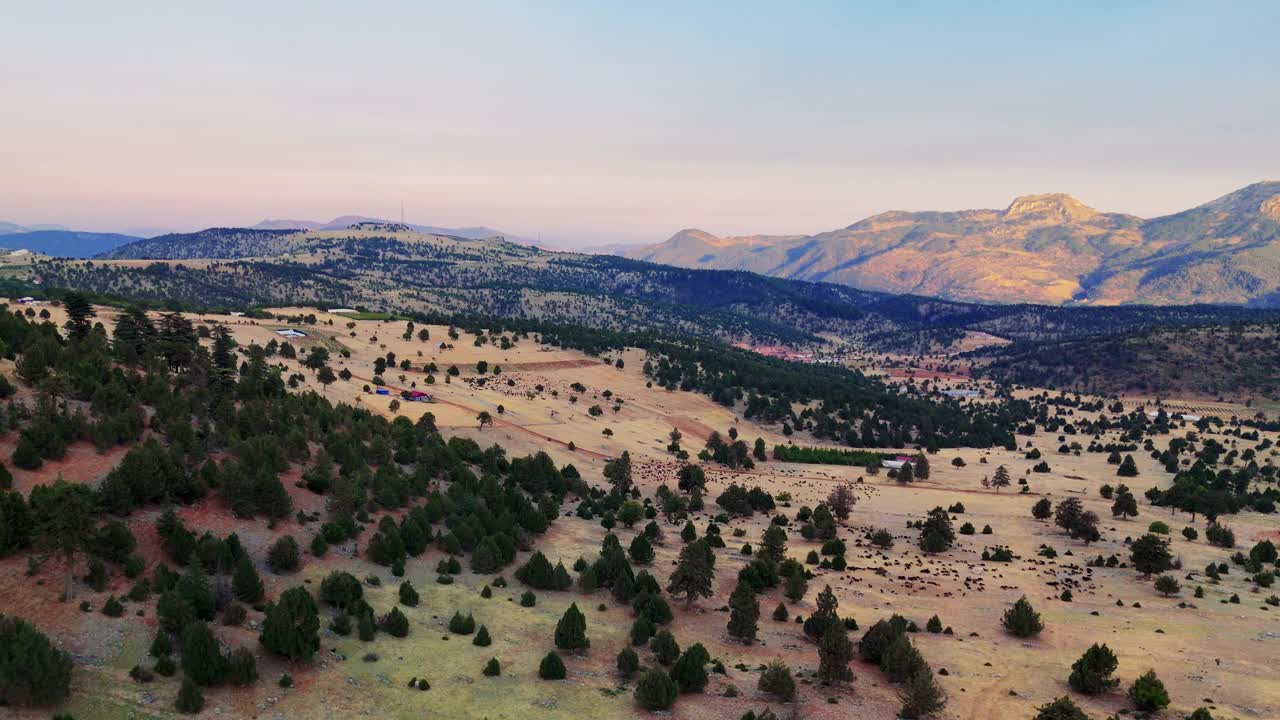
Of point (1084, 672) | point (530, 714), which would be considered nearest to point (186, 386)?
point (530, 714)

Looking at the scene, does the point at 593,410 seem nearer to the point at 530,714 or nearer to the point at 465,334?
the point at 465,334

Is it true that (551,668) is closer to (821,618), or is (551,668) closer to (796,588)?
(821,618)

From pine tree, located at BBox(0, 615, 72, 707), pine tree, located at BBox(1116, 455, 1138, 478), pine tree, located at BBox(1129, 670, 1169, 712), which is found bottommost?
pine tree, located at BBox(1116, 455, 1138, 478)

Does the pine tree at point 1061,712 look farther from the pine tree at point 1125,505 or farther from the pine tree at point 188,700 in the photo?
the pine tree at point 1125,505

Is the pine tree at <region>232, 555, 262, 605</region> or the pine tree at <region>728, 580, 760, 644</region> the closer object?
the pine tree at <region>232, 555, 262, 605</region>

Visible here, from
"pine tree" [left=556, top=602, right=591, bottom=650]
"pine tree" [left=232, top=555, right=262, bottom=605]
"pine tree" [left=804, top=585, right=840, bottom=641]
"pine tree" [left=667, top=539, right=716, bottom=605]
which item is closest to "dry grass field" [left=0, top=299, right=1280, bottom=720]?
"pine tree" [left=556, top=602, right=591, bottom=650]

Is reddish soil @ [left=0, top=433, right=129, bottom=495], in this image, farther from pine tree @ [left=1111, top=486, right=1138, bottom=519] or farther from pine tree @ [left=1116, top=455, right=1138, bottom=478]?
pine tree @ [left=1116, top=455, right=1138, bottom=478]

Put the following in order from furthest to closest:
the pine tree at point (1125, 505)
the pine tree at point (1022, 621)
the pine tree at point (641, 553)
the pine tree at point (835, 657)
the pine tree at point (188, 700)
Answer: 1. the pine tree at point (1125, 505)
2. the pine tree at point (641, 553)
3. the pine tree at point (1022, 621)
4. the pine tree at point (835, 657)
5. the pine tree at point (188, 700)

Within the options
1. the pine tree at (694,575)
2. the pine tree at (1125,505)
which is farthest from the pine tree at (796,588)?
the pine tree at (1125,505)

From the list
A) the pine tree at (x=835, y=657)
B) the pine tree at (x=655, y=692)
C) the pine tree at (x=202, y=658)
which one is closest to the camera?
the pine tree at (x=202, y=658)
